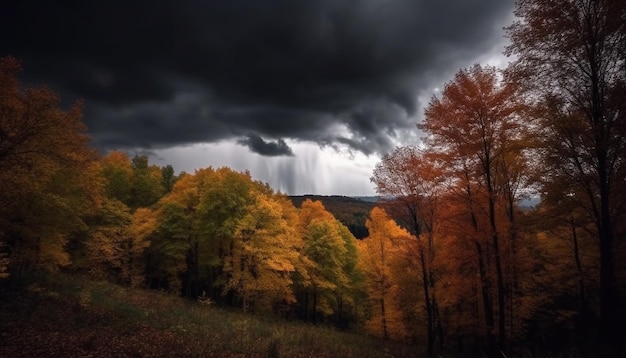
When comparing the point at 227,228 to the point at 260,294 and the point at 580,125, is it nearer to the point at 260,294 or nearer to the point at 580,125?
the point at 260,294

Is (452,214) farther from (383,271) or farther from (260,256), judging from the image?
(260,256)

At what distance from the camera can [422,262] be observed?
68.4 ft

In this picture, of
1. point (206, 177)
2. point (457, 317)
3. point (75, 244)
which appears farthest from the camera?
point (206, 177)

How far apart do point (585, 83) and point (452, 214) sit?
8063 millimetres

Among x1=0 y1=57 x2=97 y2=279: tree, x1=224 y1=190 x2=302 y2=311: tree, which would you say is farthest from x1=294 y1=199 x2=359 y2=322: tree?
x1=0 y1=57 x2=97 y2=279: tree

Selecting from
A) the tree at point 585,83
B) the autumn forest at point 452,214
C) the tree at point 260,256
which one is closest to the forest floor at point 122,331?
the autumn forest at point 452,214

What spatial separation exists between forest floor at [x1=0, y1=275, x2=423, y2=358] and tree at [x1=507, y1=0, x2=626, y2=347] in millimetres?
12976

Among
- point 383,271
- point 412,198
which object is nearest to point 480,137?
point 412,198

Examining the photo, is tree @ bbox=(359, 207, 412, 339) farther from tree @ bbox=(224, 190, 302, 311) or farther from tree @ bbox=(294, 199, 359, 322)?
tree @ bbox=(224, 190, 302, 311)

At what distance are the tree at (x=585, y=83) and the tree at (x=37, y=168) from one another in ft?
64.5

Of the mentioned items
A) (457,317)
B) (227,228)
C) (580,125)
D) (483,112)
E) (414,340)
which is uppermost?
(483,112)

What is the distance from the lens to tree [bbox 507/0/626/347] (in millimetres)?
9797

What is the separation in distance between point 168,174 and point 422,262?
39.7 m

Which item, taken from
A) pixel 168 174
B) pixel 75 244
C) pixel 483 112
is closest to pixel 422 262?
pixel 483 112
